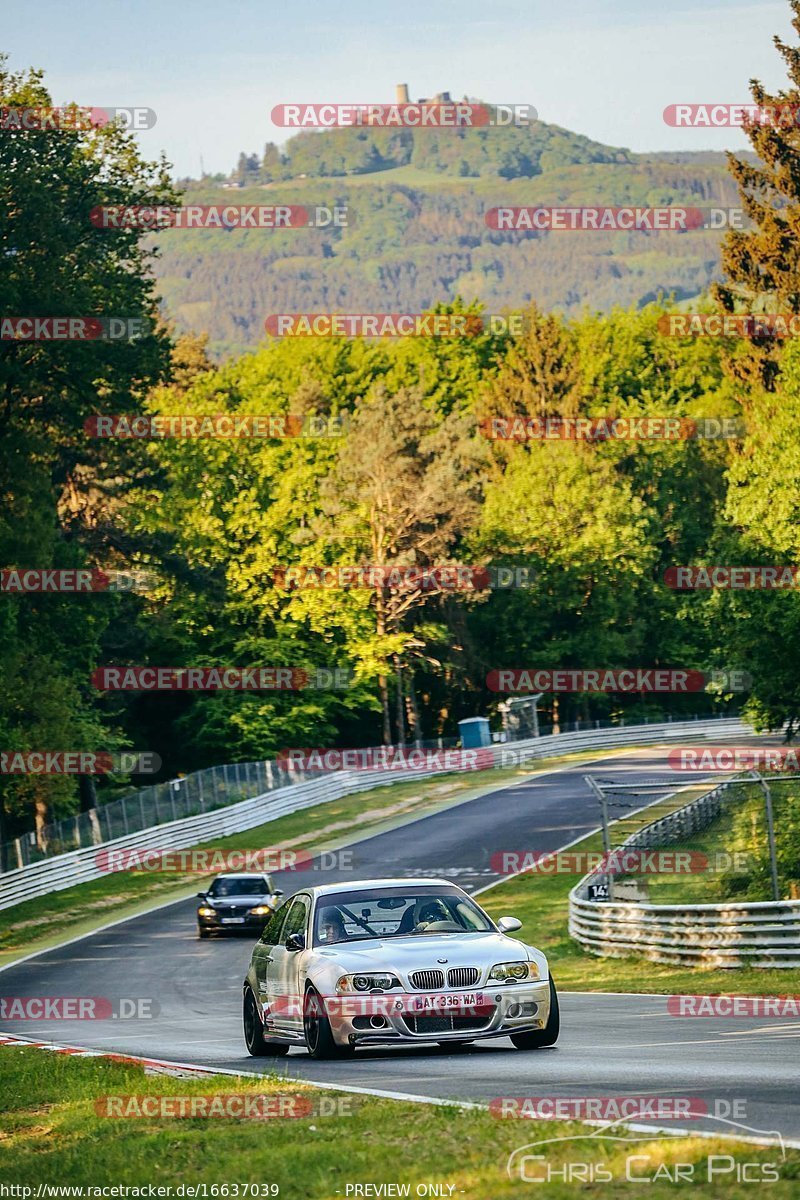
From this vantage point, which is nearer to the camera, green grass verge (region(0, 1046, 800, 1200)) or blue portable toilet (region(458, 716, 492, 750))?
green grass verge (region(0, 1046, 800, 1200))

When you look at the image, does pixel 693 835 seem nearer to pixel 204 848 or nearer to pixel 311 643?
pixel 204 848

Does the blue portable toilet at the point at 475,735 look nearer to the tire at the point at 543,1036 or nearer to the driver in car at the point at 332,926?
the driver in car at the point at 332,926

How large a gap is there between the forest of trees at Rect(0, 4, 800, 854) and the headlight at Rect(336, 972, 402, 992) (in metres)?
29.1

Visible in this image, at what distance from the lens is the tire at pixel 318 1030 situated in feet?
43.5

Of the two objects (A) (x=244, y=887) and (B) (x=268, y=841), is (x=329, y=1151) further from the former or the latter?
(B) (x=268, y=841)

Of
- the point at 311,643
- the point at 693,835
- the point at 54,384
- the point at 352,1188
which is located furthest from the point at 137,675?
the point at 352,1188

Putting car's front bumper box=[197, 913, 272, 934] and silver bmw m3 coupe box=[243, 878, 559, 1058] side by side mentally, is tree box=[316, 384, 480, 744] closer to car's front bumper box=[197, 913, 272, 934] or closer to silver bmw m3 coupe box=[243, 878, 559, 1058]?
car's front bumper box=[197, 913, 272, 934]

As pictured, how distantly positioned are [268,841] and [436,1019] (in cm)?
3936

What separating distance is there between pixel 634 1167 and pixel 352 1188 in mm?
1293

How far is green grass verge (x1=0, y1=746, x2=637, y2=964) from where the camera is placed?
130ft

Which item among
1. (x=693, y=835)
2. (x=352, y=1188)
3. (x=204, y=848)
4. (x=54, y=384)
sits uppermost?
(x=54, y=384)

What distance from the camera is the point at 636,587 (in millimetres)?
83750

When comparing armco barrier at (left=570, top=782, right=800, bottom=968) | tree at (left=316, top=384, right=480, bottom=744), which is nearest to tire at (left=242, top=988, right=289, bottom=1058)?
armco barrier at (left=570, top=782, right=800, bottom=968)

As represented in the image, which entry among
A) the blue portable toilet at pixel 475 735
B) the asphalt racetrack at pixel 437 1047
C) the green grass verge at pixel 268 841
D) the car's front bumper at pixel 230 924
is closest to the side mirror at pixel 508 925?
the asphalt racetrack at pixel 437 1047
